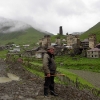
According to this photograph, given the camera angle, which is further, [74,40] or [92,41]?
[74,40]

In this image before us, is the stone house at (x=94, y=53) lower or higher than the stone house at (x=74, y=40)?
lower

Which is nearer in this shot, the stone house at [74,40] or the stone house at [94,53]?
the stone house at [94,53]

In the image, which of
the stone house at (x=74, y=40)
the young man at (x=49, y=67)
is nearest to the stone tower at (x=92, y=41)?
the stone house at (x=74, y=40)

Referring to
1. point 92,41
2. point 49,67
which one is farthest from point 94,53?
point 49,67

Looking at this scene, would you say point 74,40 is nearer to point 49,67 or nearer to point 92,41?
point 92,41

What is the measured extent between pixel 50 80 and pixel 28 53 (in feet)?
291

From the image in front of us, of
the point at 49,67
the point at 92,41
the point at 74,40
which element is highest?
the point at 74,40

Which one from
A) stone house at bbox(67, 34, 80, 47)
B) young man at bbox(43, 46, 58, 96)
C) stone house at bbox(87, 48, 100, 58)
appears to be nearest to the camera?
young man at bbox(43, 46, 58, 96)

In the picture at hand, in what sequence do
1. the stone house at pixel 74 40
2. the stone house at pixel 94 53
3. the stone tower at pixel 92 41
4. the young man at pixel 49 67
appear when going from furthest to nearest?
the stone house at pixel 74 40, the stone tower at pixel 92 41, the stone house at pixel 94 53, the young man at pixel 49 67

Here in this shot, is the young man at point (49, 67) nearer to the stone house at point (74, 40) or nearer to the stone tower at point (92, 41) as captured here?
the stone tower at point (92, 41)

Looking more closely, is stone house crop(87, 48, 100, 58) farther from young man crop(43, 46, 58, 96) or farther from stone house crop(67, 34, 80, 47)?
young man crop(43, 46, 58, 96)

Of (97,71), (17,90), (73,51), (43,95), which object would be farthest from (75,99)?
(73,51)

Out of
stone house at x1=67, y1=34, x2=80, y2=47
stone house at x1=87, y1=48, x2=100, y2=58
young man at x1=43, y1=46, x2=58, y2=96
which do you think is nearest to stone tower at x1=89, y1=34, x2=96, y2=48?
stone house at x1=67, y1=34, x2=80, y2=47

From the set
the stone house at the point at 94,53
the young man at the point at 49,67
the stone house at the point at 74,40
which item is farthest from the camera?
the stone house at the point at 74,40
